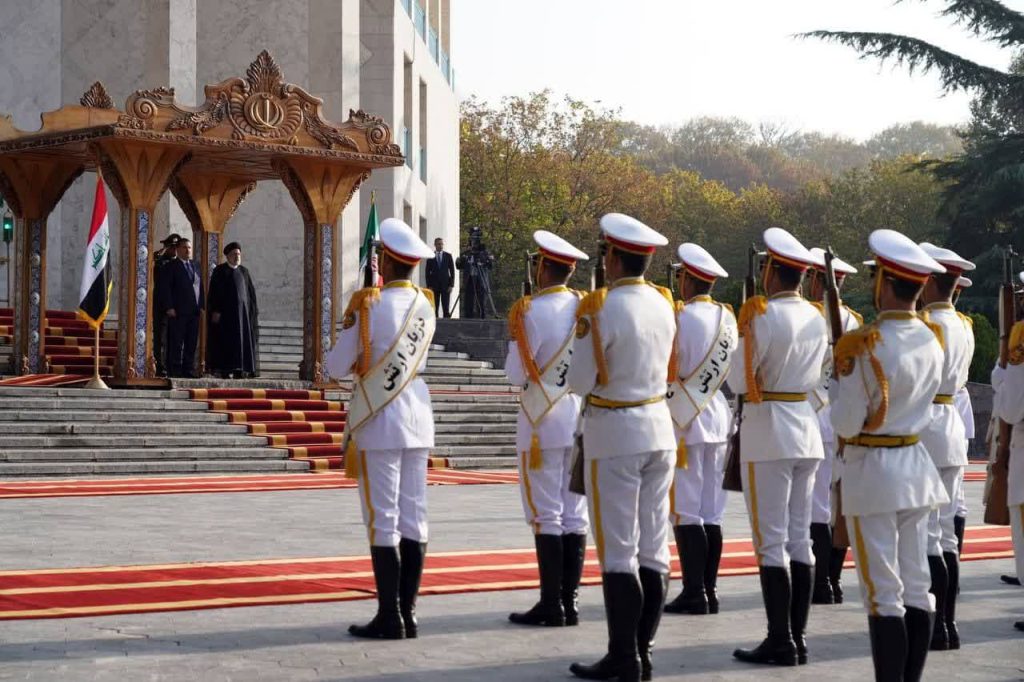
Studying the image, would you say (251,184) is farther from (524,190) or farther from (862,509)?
(524,190)

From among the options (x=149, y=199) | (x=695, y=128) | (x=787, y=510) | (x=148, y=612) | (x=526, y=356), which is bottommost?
(x=148, y=612)

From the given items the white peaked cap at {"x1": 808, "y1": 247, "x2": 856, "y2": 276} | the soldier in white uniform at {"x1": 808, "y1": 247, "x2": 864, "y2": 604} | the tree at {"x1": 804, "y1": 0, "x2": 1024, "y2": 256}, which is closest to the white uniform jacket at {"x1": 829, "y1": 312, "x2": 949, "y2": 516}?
the white peaked cap at {"x1": 808, "y1": 247, "x2": 856, "y2": 276}

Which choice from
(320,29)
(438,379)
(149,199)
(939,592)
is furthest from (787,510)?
(320,29)

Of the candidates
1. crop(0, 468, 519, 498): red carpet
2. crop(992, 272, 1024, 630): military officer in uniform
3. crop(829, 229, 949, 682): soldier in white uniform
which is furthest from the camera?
crop(0, 468, 519, 498): red carpet

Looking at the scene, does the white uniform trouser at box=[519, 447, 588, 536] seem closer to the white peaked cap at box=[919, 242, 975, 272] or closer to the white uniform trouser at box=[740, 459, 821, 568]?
the white uniform trouser at box=[740, 459, 821, 568]

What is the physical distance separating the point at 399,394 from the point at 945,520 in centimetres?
302

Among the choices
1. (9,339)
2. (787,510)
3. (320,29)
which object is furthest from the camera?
(320,29)

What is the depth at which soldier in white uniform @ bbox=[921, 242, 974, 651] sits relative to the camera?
748 centimetres

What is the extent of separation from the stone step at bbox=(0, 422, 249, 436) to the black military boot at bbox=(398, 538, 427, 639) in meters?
11.4

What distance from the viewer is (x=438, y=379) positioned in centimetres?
2633

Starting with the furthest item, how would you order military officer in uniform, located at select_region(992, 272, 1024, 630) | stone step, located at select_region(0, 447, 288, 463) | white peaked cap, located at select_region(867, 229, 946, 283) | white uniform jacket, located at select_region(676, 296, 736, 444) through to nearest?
1. stone step, located at select_region(0, 447, 288, 463)
2. white uniform jacket, located at select_region(676, 296, 736, 444)
3. military officer in uniform, located at select_region(992, 272, 1024, 630)
4. white peaked cap, located at select_region(867, 229, 946, 283)

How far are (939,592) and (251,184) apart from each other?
16.9 meters

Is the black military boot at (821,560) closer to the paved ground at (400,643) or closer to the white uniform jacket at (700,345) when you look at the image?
the paved ground at (400,643)

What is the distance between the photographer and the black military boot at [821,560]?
8.77 m
